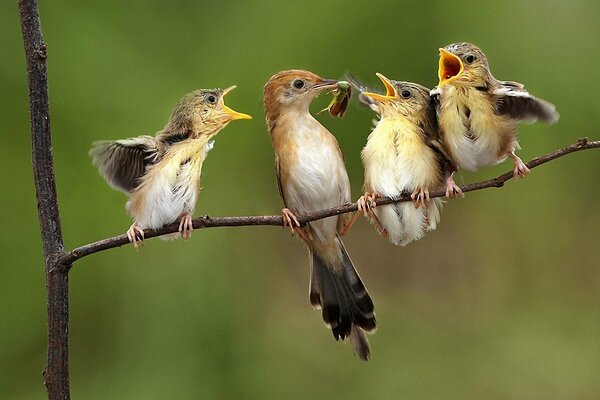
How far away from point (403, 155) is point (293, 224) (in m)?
0.21

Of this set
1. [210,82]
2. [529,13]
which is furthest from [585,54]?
[210,82]

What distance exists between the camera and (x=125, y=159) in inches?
50.4

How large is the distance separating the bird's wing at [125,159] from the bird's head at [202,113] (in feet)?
0.16

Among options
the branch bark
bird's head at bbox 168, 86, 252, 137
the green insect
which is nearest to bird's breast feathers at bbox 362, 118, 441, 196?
the green insect

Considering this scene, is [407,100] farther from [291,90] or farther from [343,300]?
[343,300]

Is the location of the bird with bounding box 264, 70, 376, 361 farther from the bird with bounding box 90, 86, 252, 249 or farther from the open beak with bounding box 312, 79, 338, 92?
the bird with bounding box 90, 86, 252, 249

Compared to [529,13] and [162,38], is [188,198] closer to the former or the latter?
[162,38]

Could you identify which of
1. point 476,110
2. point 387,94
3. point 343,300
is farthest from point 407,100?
point 343,300

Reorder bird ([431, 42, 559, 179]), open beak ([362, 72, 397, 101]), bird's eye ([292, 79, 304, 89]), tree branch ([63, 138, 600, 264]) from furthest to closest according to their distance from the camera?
bird's eye ([292, 79, 304, 89]), open beak ([362, 72, 397, 101]), bird ([431, 42, 559, 179]), tree branch ([63, 138, 600, 264])

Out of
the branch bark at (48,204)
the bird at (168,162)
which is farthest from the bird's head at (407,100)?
the branch bark at (48,204)

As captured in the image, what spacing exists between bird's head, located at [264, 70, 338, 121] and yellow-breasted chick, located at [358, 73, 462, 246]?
0.07 m

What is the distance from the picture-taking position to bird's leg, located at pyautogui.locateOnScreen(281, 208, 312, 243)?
1096 millimetres

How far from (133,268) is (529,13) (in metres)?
1.06

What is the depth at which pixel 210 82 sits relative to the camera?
224cm
